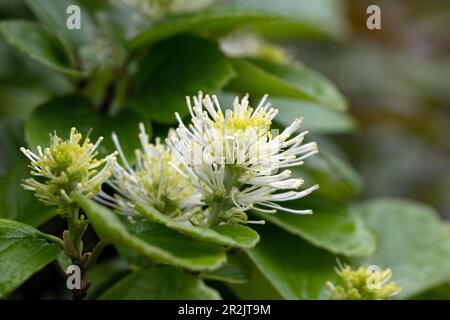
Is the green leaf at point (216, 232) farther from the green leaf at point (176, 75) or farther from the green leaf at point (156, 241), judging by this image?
the green leaf at point (176, 75)


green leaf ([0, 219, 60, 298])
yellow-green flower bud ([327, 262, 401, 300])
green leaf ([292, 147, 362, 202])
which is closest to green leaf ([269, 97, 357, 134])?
green leaf ([292, 147, 362, 202])

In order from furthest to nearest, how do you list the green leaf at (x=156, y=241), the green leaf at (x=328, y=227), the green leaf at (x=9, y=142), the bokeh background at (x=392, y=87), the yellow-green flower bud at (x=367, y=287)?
the bokeh background at (x=392, y=87)
the green leaf at (x=9, y=142)
the green leaf at (x=328, y=227)
the yellow-green flower bud at (x=367, y=287)
the green leaf at (x=156, y=241)

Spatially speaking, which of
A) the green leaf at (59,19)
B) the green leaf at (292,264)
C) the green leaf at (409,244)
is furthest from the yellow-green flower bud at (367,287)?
the green leaf at (59,19)

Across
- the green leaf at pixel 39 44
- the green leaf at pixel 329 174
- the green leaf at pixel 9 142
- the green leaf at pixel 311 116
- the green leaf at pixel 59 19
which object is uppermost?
the green leaf at pixel 59 19

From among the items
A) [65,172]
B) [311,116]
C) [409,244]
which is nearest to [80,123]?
[65,172]

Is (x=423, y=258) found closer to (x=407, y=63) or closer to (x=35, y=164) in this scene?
(x=35, y=164)

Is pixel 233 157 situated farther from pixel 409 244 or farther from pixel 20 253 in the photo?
pixel 409 244
